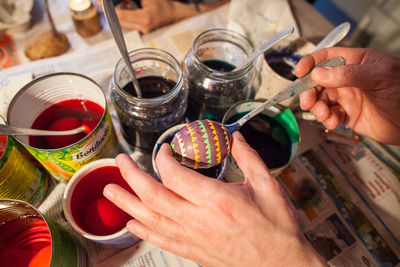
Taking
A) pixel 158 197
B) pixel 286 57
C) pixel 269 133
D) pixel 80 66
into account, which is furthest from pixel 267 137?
pixel 80 66

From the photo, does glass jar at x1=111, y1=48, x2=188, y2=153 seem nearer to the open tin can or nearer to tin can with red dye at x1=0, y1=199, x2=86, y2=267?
the open tin can

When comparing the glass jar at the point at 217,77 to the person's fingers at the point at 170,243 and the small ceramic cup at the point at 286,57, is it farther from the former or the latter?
the person's fingers at the point at 170,243

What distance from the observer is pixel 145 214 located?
1.34 ft

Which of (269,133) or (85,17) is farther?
(85,17)

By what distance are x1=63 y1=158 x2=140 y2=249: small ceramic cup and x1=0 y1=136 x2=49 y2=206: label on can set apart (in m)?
0.10

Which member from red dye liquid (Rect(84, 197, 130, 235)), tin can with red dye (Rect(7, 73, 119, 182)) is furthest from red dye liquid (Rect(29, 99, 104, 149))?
red dye liquid (Rect(84, 197, 130, 235))

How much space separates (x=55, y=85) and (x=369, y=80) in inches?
25.2

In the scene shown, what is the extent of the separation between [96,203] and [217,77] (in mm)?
377

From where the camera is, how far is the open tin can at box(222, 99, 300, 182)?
561 millimetres

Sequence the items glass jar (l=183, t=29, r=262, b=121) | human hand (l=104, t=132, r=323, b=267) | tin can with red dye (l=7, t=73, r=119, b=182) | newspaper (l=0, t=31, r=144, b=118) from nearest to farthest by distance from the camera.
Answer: human hand (l=104, t=132, r=323, b=267)
tin can with red dye (l=7, t=73, r=119, b=182)
glass jar (l=183, t=29, r=262, b=121)
newspaper (l=0, t=31, r=144, b=118)

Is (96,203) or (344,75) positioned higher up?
(344,75)

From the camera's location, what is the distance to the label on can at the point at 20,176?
451 millimetres

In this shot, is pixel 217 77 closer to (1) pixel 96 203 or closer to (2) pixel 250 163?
(2) pixel 250 163

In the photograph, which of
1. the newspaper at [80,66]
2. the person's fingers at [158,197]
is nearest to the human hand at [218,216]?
the person's fingers at [158,197]
